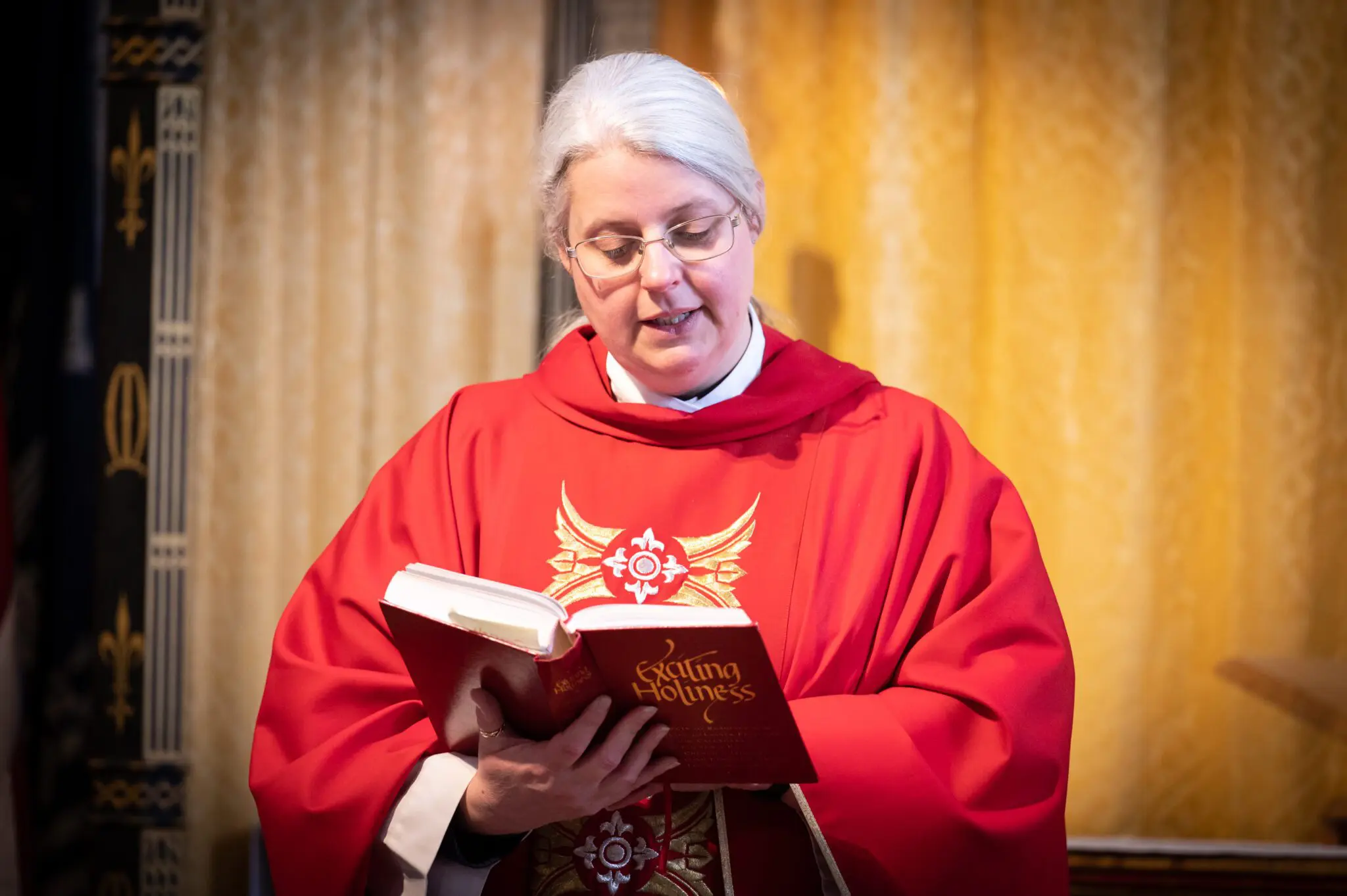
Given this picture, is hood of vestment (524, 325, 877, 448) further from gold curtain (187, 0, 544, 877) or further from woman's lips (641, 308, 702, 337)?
gold curtain (187, 0, 544, 877)

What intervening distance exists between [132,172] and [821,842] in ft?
8.26

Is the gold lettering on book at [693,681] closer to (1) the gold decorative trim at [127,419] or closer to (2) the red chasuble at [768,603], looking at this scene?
(2) the red chasuble at [768,603]

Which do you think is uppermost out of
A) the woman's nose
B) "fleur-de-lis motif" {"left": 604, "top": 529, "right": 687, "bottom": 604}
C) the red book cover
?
the woman's nose

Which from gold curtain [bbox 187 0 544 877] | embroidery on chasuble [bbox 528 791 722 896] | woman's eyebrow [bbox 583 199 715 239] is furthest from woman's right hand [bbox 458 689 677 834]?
gold curtain [bbox 187 0 544 877]

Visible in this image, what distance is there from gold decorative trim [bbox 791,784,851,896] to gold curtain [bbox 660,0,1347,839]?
1627 millimetres

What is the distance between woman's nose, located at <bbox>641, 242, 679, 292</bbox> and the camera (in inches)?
69.5

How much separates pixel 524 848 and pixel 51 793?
198 cm

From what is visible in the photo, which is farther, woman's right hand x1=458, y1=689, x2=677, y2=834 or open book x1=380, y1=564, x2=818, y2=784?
woman's right hand x1=458, y1=689, x2=677, y2=834

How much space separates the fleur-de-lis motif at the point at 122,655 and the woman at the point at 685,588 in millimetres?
1402

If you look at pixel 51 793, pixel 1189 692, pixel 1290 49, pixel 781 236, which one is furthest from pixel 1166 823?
pixel 51 793

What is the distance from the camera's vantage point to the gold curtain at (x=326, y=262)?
10.3 ft

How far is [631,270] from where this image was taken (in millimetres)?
1810

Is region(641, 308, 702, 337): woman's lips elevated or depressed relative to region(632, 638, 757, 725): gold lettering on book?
elevated

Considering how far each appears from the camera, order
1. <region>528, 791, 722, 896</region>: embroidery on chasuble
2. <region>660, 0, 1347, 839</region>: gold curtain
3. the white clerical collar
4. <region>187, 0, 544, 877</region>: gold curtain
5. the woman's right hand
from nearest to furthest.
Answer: the woman's right hand → <region>528, 791, 722, 896</region>: embroidery on chasuble → the white clerical collar → <region>660, 0, 1347, 839</region>: gold curtain → <region>187, 0, 544, 877</region>: gold curtain
